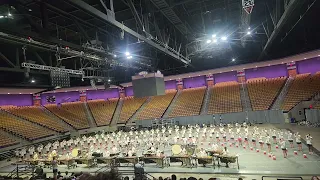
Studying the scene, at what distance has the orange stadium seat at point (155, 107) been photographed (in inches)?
1301

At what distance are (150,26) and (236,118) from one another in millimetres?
16833

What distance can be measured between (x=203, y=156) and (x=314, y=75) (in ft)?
78.9

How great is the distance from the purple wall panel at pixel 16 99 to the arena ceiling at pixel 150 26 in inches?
368

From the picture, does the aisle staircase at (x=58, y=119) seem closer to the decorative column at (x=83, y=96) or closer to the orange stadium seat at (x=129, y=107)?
the decorative column at (x=83, y=96)

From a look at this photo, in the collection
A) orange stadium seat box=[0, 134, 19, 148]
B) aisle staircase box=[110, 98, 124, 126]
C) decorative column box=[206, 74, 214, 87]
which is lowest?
orange stadium seat box=[0, 134, 19, 148]

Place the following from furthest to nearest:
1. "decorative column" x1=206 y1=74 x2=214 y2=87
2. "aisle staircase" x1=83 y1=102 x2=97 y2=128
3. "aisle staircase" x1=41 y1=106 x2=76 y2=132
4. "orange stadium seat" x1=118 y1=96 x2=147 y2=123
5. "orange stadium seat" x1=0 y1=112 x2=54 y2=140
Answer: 1. "decorative column" x1=206 y1=74 x2=214 y2=87
2. "orange stadium seat" x1=118 y1=96 x2=147 y2=123
3. "aisle staircase" x1=83 y1=102 x2=97 y2=128
4. "aisle staircase" x1=41 y1=106 x2=76 y2=132
5. "orange stadium seat" x1=0 y1=112 x2=54 y2=140

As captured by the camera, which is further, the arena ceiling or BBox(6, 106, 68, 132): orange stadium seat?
BBox(6, 106, 68, 132): orange stadium seat

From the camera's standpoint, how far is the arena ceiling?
9859mm

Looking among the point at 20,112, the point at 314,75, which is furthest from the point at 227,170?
the point at 20,112

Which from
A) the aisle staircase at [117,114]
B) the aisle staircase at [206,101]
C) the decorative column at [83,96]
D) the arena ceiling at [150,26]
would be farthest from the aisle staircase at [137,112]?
the decorative column at [83,96]

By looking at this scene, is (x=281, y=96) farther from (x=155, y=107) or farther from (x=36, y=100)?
(x=36, y=100)

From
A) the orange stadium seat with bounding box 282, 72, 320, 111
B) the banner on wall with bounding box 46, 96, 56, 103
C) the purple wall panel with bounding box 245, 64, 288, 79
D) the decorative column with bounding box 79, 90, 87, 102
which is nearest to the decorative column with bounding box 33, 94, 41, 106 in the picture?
the banner on wall with bounding box 46, 96, 56, 103

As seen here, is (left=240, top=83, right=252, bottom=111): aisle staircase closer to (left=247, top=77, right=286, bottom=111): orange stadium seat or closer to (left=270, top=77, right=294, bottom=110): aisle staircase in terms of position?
(left=247, top=77, right=286, bottom=111): orange stadium seat

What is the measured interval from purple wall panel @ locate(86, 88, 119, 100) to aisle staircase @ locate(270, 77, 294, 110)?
2718 centimetres
